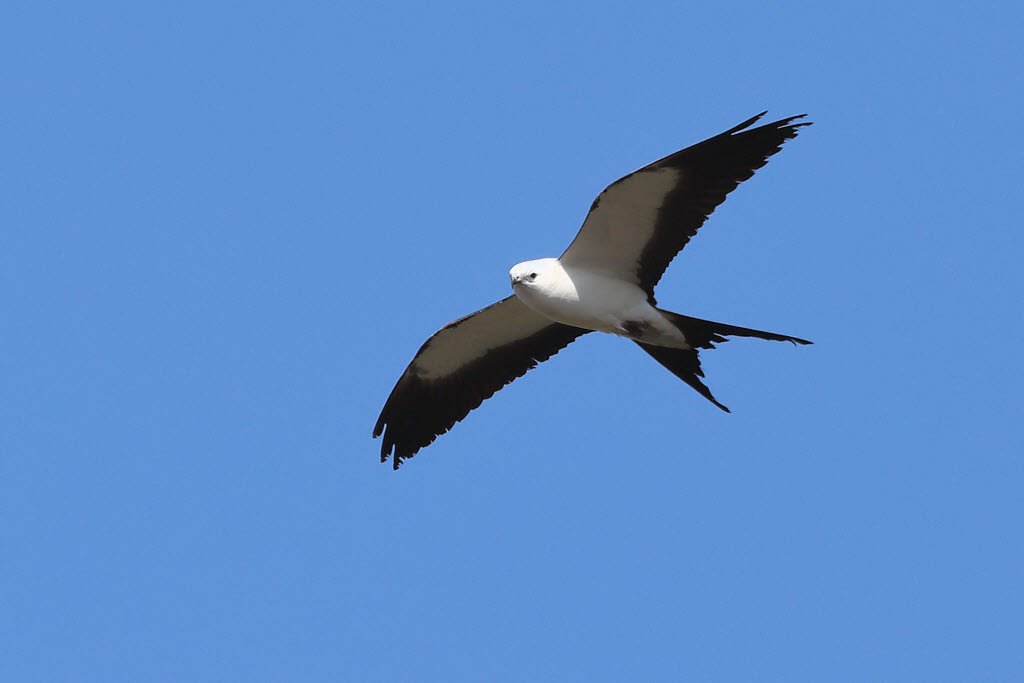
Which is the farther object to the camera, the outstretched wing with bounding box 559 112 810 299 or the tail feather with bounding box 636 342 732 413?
the tail feather with bounding box 636 342 732 413

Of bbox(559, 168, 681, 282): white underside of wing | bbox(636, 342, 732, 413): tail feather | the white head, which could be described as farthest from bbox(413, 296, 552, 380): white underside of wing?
bbox(636, 342, 732, 413): tail feather

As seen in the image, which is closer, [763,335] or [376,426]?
[763,335]

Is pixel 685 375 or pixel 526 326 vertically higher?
pixel 526 326

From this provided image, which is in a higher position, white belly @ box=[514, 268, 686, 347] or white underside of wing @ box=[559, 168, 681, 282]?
white underside of wing @ box=[559, 168, 681, 282]

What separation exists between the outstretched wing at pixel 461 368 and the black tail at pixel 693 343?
1.14m

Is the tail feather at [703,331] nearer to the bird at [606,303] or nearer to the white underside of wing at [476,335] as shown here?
the bird at [606,303]

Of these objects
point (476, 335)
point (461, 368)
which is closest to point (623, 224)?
point (476, 335)

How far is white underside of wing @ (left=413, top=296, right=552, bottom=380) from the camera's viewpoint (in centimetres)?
1077

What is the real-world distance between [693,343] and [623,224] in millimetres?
1027

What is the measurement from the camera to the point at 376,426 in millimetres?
11633

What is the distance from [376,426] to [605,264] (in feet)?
9.03

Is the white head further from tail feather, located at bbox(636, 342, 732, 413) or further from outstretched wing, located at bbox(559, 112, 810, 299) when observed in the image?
tail feather, located at bbox(636, 342, 732, 413)

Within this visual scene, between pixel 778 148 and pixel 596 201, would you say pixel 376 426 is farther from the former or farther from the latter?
pixel 778 148

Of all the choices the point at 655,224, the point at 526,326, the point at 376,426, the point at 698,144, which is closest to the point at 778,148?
the point at 698,144
